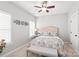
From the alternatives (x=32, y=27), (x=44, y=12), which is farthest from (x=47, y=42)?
(x=44, y=12)

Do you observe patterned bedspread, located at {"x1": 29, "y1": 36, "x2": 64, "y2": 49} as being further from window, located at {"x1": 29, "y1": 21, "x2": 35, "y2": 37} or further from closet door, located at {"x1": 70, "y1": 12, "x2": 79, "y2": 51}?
closet door, located at {"x1": 70, "y1": 12, "x2": 79, "y2": 51}

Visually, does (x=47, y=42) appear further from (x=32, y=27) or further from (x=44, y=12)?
(x=44, y=12)

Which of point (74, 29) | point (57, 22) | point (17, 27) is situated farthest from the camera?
point (17, 27)

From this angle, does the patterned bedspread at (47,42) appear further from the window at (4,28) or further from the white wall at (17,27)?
the window at (4,28)

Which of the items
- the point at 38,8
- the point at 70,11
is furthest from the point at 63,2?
the point at 38,8

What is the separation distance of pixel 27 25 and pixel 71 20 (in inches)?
27.9

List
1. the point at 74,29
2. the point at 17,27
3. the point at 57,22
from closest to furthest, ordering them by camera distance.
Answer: the point at 74,29 → the point at 57,22 → the point at 17,27

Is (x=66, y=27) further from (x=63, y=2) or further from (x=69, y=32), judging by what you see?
(x=63, y=2)

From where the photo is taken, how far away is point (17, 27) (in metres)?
1.63

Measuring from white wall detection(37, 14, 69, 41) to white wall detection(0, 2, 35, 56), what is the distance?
0.53 ft

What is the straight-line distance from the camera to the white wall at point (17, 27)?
1.46 m

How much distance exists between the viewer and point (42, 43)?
1784 mm

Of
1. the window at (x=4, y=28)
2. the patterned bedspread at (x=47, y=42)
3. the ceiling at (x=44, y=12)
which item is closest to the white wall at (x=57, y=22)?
the ceiling at (x=44, y=12)

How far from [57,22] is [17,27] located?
2.37ft
